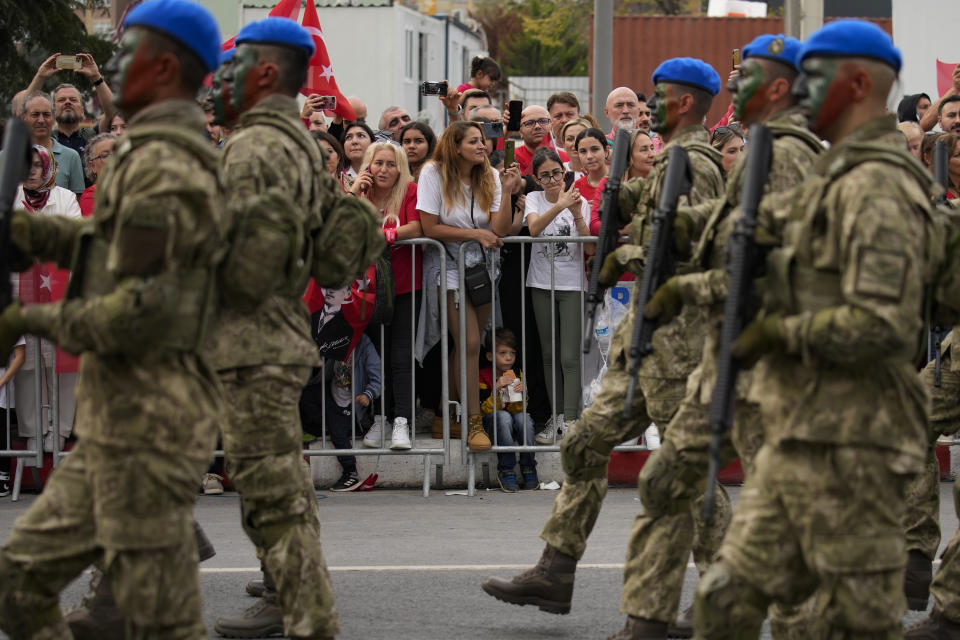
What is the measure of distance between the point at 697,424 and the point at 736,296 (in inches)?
51.7

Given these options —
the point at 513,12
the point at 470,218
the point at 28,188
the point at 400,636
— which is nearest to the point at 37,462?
the point at 28,188

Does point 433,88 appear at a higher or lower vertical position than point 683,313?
higher

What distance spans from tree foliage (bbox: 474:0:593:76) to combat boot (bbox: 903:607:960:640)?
1630 inches

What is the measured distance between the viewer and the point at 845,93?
4016 mm

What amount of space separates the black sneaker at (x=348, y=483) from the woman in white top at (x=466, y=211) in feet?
2.60

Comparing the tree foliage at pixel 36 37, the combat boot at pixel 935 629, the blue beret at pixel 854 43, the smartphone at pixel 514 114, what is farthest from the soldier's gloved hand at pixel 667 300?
the tree foliage at pixel 36 37

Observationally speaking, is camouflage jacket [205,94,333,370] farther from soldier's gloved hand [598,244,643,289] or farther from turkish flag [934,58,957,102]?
turkish flag [934,58,957,102]

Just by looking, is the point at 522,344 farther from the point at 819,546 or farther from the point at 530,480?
the point at 819,546

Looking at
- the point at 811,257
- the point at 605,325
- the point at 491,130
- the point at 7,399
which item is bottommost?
the point at 7,399

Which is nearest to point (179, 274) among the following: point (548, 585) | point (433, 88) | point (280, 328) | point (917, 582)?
point (280, 328)

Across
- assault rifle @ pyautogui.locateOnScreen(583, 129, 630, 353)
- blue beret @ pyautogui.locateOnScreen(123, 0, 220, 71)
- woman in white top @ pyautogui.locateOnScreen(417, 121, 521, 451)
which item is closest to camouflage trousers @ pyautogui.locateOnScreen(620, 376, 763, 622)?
assault rifle @ pyautogui.locateOnScreen(583, 129, 630, 353)

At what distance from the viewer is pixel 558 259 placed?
9.34 meters

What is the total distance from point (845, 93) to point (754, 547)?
4.14ft

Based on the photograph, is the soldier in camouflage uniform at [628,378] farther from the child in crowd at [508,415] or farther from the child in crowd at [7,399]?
the child in crowd at [7,399]
